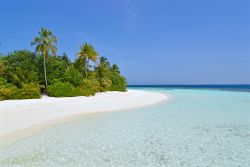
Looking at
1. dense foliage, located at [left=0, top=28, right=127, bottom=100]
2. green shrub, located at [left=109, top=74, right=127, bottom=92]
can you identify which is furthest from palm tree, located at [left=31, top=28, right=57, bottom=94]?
green shrub, located at [left=109, top=74, right=127, bottom=92]

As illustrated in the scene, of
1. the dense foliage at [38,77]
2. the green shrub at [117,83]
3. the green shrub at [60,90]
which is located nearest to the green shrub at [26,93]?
the dense foliage at [38,77]

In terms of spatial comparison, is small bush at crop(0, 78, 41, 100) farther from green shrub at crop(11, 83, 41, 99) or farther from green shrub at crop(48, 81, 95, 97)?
green shrub at crop(48, 81, 95, 97)

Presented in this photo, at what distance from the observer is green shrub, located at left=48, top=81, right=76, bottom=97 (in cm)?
2782

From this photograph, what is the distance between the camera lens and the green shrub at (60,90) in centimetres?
2782

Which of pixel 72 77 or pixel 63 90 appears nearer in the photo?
pixel 63 90

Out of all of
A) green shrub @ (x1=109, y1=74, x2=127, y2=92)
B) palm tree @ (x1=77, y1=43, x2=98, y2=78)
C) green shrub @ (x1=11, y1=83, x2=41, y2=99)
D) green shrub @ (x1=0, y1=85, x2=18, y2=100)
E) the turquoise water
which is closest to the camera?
the turquoise water

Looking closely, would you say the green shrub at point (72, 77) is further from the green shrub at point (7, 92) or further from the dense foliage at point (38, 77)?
the green shrub at point (7, 92)

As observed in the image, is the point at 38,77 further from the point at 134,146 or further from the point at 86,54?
the point at 134,146

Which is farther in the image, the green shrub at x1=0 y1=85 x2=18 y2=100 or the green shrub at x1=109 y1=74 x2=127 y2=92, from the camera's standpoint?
the green shrub at x1=109 y1=74 x2=127 y2=92

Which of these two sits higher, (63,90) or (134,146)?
(63,90)

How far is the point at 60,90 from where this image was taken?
27953mm

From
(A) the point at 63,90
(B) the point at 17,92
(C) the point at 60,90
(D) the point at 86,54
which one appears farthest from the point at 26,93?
(D) the point at 86,54

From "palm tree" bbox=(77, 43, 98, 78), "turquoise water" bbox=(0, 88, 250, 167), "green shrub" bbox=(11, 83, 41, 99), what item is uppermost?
"palm tree" bbox=(77, 43, 98, 78)

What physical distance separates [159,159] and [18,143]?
477cm
